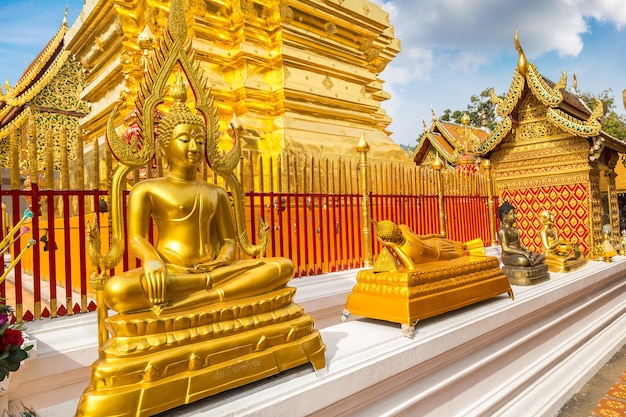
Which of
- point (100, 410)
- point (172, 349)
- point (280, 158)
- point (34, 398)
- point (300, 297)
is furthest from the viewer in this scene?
point (280, 158)

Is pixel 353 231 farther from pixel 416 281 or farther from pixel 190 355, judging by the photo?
pixel 190 355

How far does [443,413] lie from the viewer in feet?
8.57

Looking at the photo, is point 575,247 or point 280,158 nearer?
point 280,158

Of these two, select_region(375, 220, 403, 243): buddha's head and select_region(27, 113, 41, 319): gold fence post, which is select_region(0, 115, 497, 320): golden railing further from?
select_region(375, 220, 403, 243): buddha's head

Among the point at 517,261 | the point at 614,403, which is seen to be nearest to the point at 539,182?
the point at 517,261

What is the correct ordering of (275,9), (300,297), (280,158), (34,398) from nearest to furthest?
(34,398)
(300,297)
(280,158)
(275,9)

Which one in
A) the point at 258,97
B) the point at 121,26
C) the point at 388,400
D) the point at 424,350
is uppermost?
the point at 121,26

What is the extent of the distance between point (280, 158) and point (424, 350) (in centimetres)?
241

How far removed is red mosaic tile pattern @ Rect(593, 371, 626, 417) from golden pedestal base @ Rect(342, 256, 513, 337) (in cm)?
117

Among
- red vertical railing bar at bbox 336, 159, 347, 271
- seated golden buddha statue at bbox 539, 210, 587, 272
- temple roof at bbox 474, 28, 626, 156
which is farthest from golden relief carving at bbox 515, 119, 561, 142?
red vertical railing bar at bbox 336, 159, 347, 271

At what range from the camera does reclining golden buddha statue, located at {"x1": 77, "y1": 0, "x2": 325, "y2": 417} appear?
1.59 m

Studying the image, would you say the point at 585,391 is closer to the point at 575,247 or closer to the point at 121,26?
the point at 575,247

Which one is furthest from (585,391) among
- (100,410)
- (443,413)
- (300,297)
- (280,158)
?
(100,410)

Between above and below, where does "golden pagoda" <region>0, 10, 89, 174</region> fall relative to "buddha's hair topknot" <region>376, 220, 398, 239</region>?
above
